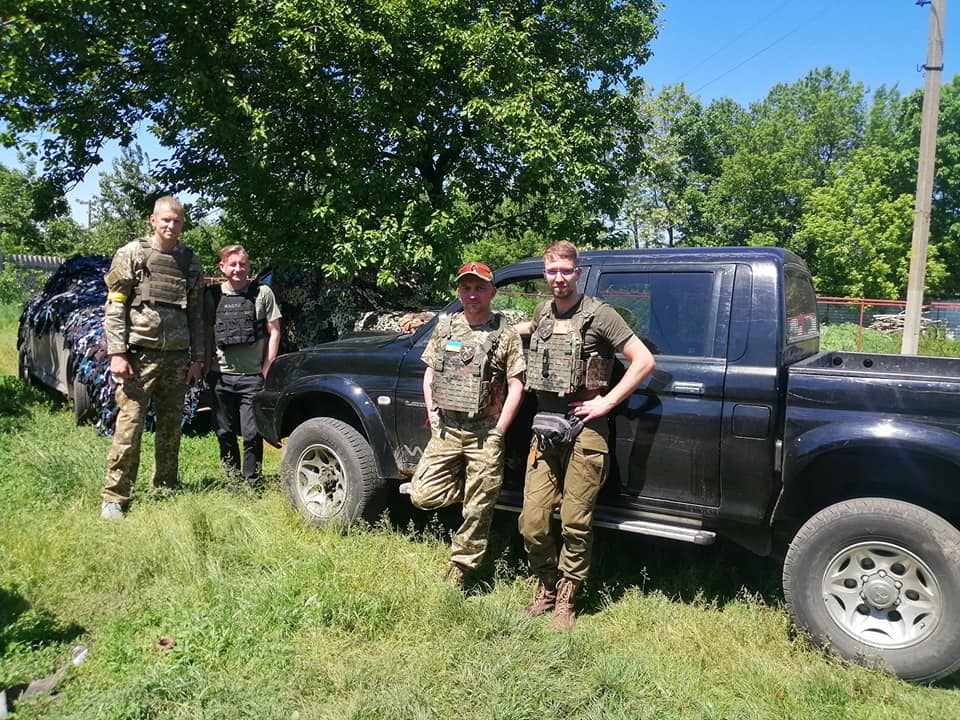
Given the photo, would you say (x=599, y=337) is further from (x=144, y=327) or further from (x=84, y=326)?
(x=84, y=326)

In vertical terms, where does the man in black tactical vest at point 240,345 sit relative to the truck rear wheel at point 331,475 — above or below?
above

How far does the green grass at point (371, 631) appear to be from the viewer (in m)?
2.74

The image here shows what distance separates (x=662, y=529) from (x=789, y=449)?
0.69 meters

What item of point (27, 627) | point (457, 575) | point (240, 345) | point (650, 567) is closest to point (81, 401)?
point (240, 345)

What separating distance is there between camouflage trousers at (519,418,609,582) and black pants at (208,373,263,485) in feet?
8.19

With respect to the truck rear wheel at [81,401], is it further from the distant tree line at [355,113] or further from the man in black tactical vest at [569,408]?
the man in black tactical vest at [569,408]

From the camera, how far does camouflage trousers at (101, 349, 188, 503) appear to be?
15.0 feet

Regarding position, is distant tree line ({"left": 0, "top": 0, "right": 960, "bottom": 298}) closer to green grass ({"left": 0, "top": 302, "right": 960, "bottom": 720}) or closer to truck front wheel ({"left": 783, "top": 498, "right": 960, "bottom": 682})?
green grass ({"left": 0, "top": 302, "right": 960, "bottom": 720})

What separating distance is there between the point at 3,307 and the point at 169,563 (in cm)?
1833

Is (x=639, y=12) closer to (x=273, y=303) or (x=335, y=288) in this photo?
(x=335, y=288)

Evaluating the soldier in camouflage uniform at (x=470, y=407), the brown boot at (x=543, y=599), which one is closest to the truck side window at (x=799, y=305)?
the soldier in camouflage uniform at (x=470, y=407)

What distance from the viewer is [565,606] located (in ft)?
11.3

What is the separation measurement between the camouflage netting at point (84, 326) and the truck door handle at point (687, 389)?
438cm

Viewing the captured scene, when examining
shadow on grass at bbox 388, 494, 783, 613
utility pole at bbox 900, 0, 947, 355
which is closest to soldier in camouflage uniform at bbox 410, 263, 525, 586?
shadow on grass at bbox 388, 494, 783, 613
